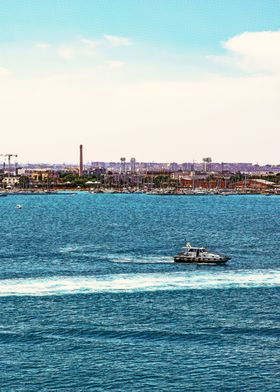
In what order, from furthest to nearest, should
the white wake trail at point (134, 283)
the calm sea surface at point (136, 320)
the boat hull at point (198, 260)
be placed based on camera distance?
the boat hull at point (198, 260) → the white wake trail at point (134, 283) → the calm sea surface at point (136, 320)

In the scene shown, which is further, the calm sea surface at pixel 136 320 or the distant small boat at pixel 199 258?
the distant small boat at pixel 199 258

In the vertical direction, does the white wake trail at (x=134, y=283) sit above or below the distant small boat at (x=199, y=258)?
below

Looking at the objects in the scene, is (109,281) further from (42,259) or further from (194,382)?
(194,382)

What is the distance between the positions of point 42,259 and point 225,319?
3638 cm

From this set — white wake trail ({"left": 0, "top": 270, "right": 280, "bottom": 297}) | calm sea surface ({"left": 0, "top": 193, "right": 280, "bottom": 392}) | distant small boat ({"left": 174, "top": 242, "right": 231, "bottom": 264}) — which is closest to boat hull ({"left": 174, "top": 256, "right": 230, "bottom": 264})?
distant small boat ({"left": 174, "top": 242, "right": 231, "bottom": 264})

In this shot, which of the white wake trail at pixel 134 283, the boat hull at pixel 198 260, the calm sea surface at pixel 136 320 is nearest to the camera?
the calm sea surface at pixel 136 320

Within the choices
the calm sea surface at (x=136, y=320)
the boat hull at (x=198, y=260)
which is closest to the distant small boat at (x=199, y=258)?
the boat hull at (x=198, y=260)

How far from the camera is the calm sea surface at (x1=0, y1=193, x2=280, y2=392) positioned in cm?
4475

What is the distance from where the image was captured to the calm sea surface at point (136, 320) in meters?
44.8

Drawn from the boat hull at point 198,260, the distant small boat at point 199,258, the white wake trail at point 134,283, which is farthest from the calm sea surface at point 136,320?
the distant small boat at point 199,258

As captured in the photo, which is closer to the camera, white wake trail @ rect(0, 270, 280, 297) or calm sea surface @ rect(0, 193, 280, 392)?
calm sea surface @ rect(0, 193, 280, 392)

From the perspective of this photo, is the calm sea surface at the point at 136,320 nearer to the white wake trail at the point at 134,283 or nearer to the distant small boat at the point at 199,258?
the white wake trail at the point at 134,283

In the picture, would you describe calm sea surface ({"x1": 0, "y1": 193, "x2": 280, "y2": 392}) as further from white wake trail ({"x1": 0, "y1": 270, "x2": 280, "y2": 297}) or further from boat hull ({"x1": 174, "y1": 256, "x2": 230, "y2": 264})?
boat hull ({"x1": 174, "y1": 256, "x2": 230, "y2": 264})

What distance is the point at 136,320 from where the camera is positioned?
188 feet
